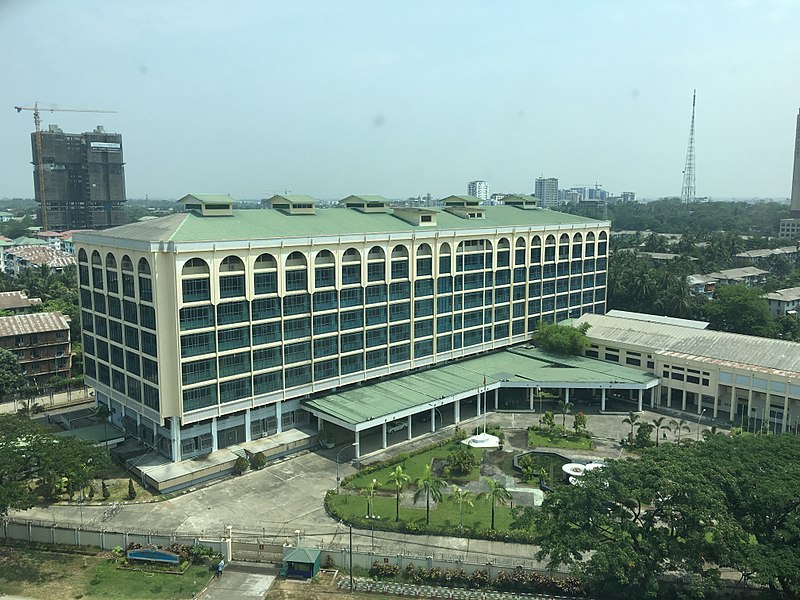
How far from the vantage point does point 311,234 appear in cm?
5591

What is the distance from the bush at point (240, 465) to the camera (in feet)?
162

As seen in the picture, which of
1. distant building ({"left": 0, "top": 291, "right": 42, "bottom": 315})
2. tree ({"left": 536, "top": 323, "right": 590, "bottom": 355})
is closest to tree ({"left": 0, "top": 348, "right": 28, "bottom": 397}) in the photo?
distant building ({"left": 0, "top": 291, "right": 42, "bottom": 315})

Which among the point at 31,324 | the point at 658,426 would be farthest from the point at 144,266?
the point at 658,426

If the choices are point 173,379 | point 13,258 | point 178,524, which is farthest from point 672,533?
point 13,258

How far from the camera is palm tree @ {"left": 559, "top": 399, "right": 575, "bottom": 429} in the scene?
5981cm

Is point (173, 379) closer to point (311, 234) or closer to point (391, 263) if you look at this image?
point (311, 234)

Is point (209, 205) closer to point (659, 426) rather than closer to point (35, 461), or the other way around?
point (35, 461)

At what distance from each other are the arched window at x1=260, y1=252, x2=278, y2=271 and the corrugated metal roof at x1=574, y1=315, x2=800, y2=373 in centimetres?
3792

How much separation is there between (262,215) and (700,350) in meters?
44.3

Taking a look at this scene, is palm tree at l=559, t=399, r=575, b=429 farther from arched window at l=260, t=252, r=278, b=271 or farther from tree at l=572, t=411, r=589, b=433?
arched window at l=260, t=252, r=278, b=271

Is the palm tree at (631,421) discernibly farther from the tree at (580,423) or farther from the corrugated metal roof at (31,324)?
the corrugated metal roof at (31,324)

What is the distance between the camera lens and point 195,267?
4922cm

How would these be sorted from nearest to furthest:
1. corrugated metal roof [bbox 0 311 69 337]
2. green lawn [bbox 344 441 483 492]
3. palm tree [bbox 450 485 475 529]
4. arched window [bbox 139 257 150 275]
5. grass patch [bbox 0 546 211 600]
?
grass patch [bbox 0 546 211 600], palm tree [bbox 450 485 475 529], green lawn [bbox 344 441 483 492], arched window [bbox 139 257 150 275], corrugated metal roof [bbox 0 311 69 337]

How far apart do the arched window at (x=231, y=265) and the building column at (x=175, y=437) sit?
38.3 ft
